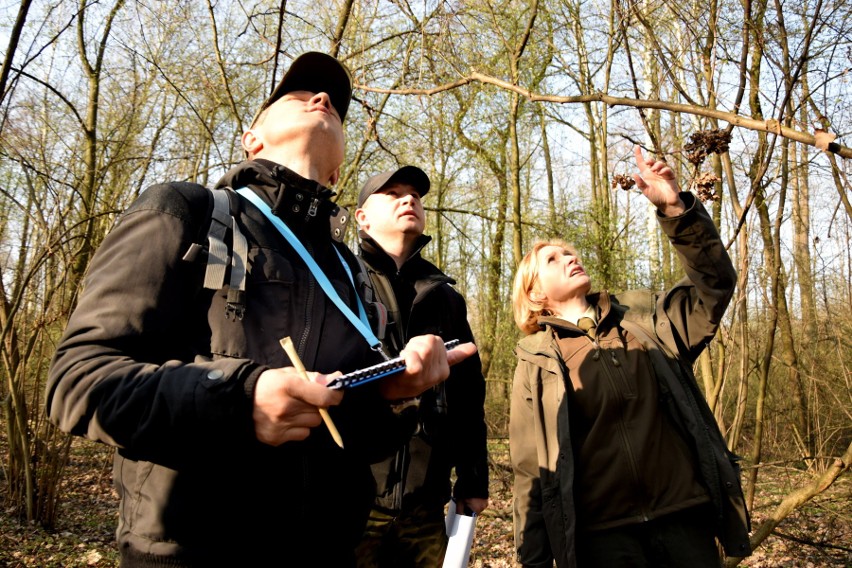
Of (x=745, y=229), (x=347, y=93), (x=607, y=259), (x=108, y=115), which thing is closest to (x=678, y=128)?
(x=607, y=259)

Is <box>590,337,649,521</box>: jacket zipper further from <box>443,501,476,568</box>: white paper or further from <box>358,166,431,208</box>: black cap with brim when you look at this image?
<box>358,166,431,208</box>: black cap with brim

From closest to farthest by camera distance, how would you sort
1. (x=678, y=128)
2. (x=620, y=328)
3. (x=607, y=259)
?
(x=620, y=328) → (x=607, y=259) → (x=678, y=128)

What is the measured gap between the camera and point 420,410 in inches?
105

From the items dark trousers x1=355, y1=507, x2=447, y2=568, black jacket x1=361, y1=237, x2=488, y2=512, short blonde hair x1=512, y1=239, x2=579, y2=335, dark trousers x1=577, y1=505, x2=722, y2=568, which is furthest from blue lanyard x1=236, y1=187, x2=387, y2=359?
short blonde hair x1=512, y1=239, x2=579, y2=335

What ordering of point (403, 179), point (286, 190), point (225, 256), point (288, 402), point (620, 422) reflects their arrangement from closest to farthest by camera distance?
point (288, 402), point (225, 256), point (286, 190), point (620, 422), point (403, 179)

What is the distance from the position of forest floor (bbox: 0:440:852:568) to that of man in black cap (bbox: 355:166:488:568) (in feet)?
8.34

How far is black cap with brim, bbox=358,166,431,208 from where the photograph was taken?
334cm

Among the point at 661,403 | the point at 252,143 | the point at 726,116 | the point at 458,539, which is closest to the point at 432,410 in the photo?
the point at 458,539

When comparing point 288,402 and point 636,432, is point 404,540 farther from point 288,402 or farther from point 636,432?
point 288,402

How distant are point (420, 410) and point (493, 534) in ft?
14.8

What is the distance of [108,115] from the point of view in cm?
888

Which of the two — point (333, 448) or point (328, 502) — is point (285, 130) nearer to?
point (333, 448)

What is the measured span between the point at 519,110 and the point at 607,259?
338 cm

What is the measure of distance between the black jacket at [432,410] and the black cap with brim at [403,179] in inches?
13.0
